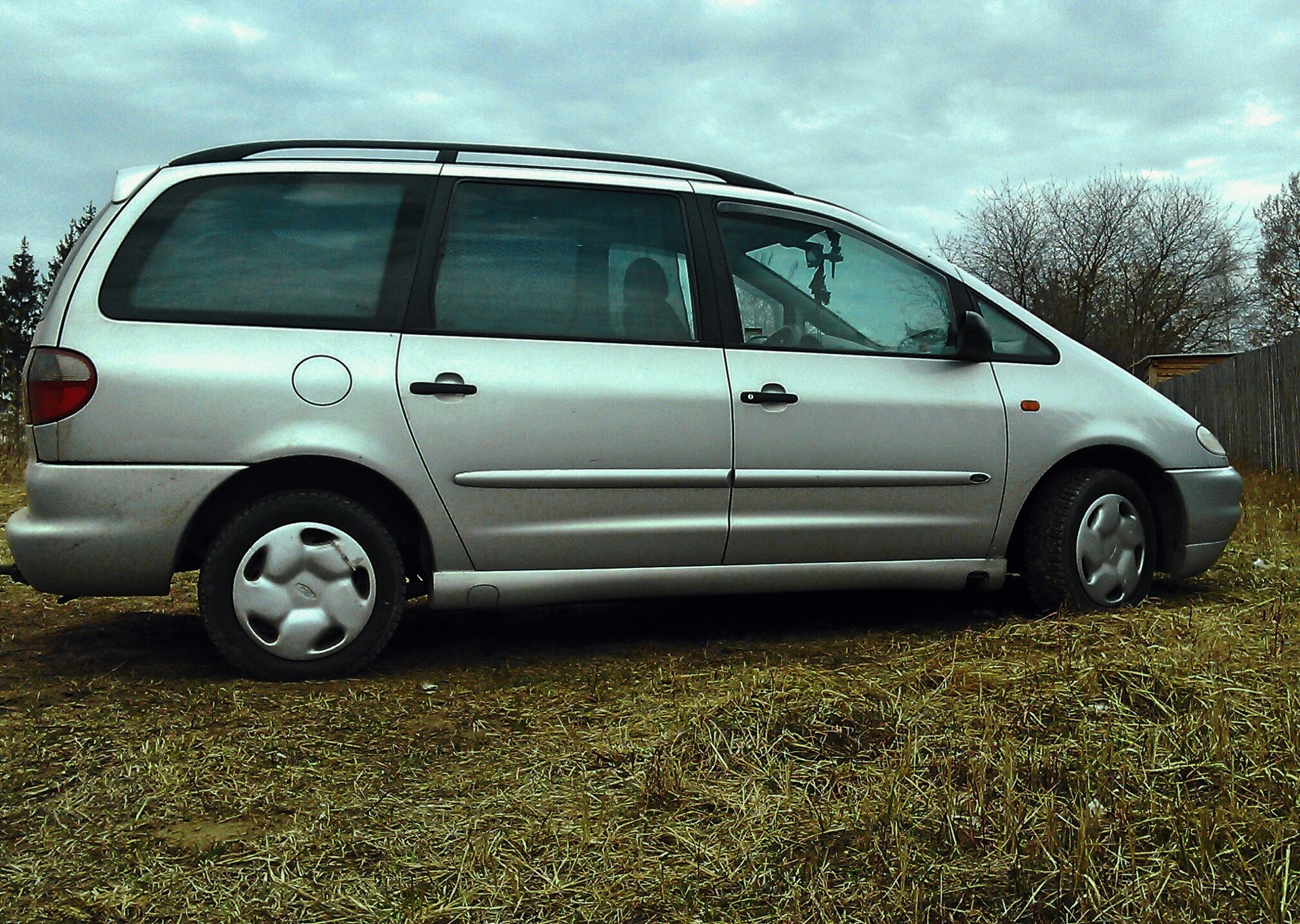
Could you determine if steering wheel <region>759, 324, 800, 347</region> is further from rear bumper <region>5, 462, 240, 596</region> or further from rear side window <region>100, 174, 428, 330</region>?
rear bumper <region>5, 462, 240, 596</region>

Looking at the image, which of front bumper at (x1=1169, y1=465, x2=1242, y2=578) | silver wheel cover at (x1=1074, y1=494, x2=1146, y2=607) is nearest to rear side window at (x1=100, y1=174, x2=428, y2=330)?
silver wheel cover at (x1=1074, y1=494, x2=1146, y2=607)

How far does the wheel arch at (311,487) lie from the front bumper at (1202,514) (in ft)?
10.4

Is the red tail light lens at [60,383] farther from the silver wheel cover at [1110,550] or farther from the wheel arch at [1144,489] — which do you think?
the silver wheel cover at [1110,550]

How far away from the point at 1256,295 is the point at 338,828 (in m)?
44.5

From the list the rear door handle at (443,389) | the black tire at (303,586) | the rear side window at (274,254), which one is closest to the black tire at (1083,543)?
the rear door handle at (443,389)

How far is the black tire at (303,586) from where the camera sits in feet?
13.2

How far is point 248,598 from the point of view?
4023 mm

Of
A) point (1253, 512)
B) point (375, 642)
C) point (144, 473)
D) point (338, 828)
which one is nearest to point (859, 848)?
point (338, 828)

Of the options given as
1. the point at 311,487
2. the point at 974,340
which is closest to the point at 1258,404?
the point at 974,340

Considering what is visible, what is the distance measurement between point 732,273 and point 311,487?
5.76 feet

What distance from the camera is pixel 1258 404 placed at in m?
14.7

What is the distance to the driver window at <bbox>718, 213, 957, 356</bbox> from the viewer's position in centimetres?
471

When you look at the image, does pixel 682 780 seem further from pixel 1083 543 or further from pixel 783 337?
pixel 1083 543

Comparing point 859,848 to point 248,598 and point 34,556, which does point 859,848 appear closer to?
point 248,598
